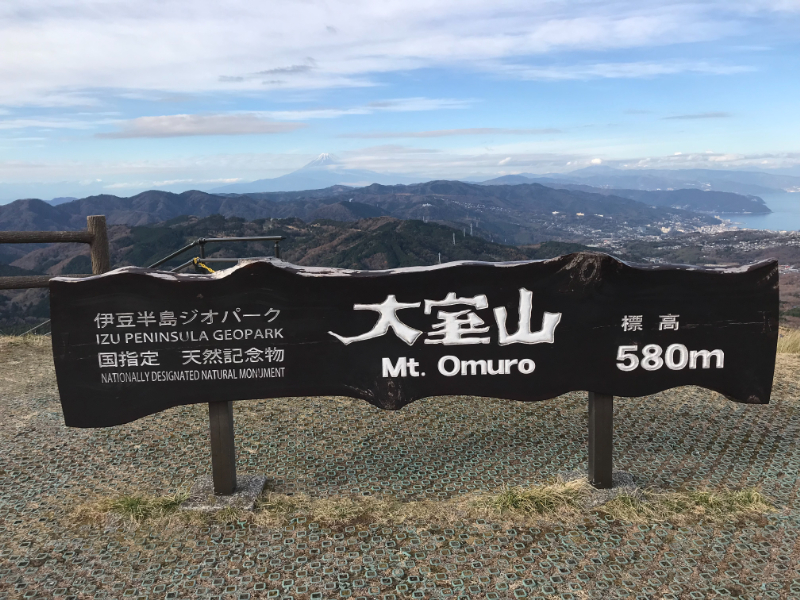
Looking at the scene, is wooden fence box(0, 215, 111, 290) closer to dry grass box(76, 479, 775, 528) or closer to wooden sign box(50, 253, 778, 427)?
wooden sign box(50, 253, 778, 427)

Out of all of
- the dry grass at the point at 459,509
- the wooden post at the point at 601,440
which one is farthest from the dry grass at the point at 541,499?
the wooden post at the point at 601,440

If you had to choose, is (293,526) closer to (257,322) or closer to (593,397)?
(257,322)

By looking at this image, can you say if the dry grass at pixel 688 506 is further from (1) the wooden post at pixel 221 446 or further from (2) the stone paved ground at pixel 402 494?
(1) the wooden post at pixel 221 446

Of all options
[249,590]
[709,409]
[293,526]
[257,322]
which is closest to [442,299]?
[257,322]

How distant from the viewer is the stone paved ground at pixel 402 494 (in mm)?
3027

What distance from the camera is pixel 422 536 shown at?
136 inches

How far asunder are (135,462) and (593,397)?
3594 millimetres

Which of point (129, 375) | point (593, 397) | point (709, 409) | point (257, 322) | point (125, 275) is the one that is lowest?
point (709, 409)

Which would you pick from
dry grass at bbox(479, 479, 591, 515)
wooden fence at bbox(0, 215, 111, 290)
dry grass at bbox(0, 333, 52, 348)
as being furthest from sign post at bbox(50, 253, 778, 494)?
dry grass at bbox(0, 333, 52, 348)

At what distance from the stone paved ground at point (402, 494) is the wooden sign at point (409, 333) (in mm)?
744

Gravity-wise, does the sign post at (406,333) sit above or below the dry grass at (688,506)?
above

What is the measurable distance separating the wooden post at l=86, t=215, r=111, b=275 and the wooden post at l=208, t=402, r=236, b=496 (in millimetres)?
4270

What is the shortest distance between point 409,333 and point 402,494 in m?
1.15

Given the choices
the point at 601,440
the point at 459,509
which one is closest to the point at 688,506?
the point at 601,440
